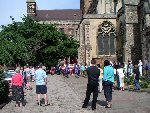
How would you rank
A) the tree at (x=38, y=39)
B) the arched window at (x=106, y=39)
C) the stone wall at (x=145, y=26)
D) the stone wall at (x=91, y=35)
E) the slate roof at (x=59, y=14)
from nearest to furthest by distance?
the stone wall at (x=145, y=26) < the stone wall at (x=91, y=35) < the arched window at (x=106, y=39) < the tree at (x=38, y=39) < the slate roof at (x=59, y=14)

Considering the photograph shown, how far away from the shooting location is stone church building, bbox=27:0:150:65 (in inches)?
1626

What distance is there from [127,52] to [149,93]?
23.4m

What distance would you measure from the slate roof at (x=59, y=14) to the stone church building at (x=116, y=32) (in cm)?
3057

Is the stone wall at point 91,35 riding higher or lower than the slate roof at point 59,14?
lower

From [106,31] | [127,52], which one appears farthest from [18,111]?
[106,31]

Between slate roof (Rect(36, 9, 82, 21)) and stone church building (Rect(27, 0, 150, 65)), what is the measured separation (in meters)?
30.6

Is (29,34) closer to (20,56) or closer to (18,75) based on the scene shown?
(20,56)

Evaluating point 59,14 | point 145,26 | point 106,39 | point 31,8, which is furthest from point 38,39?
point 59,14

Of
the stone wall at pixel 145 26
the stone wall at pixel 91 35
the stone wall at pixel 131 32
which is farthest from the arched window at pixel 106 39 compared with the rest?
the stone wall at pixel 145 26

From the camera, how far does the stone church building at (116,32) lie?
41312 mm

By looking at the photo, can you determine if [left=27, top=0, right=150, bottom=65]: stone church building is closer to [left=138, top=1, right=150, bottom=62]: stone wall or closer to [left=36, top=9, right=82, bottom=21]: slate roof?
[left=138, top=1, right=150, bottom=62]: stone wall

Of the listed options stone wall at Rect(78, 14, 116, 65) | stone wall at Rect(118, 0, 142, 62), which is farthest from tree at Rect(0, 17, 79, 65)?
stone wall at Rect(118, 0, 142, 62)

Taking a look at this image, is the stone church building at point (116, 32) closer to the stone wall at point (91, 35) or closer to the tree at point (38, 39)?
the stone wall at point (91, 35)

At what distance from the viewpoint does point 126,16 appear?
43219 mm
